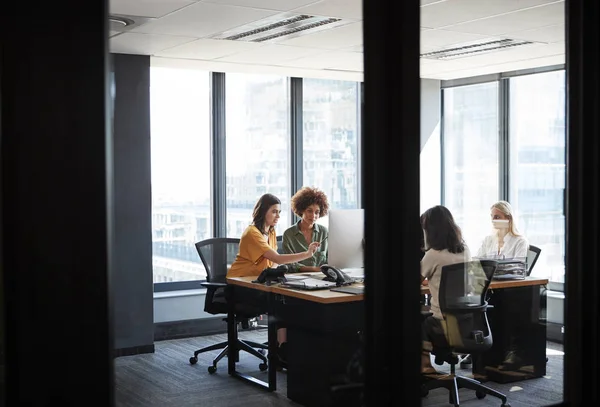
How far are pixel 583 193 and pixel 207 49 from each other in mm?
2500

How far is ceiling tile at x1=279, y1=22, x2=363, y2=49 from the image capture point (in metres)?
3.58

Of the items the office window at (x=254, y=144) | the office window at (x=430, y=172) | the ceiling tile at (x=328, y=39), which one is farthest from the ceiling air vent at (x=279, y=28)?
the office window at (x=254, y=144)

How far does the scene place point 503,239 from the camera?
309cm

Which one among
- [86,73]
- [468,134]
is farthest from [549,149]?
[86,73]

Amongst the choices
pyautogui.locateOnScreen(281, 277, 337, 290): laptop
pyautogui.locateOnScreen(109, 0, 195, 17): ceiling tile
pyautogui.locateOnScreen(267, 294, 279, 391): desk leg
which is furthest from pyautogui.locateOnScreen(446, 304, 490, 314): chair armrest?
pyautogui.locateOnScreen(109, 0, 195, 17): ceiling tile

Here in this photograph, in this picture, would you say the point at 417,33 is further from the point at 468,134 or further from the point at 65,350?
the point at 468,134

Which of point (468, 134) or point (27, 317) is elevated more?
point (468, 134)

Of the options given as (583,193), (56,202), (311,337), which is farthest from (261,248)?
(56,202)

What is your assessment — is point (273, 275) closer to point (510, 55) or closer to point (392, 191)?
point (510, 55)

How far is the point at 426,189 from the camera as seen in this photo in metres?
1.83

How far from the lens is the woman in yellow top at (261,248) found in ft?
12.4

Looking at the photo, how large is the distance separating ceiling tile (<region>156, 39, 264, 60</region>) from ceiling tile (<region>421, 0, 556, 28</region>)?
Answer: 3.67ft

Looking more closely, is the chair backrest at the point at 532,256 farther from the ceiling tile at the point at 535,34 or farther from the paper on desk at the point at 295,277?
the paper on desk at the point at 295,277

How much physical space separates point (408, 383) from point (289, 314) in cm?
161
